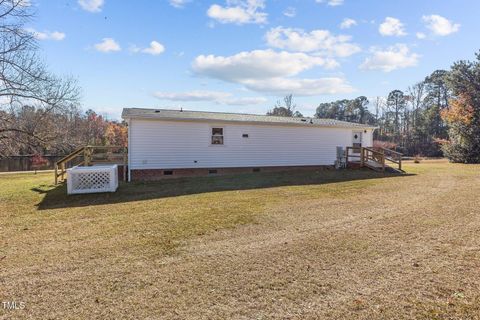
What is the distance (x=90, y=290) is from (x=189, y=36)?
14.7 m

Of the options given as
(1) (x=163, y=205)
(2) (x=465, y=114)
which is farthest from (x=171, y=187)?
(2) (x=465, y=114)

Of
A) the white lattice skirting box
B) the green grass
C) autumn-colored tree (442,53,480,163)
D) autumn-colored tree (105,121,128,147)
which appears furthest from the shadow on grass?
autumn-colored tree (105,121,128,147)

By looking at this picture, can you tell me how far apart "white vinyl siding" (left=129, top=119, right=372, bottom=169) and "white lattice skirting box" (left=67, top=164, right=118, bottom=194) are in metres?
3.02

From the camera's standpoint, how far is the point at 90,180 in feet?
32.6

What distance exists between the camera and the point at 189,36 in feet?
51.9

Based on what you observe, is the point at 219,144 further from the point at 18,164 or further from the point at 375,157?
the point at 18,164

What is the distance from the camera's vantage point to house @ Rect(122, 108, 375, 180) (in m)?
13.2

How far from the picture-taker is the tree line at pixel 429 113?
22.4 metres

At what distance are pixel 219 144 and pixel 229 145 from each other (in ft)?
1.64

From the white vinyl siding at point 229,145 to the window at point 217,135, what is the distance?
0.61 feet

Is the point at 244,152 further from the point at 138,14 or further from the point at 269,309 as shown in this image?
the point at 269,309

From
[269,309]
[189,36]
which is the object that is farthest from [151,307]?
[189,36]

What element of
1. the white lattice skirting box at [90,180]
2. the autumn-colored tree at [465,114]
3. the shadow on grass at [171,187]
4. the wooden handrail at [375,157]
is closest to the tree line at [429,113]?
the autumn-colored tree at [465,114]

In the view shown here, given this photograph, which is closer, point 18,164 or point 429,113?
point 18,164
